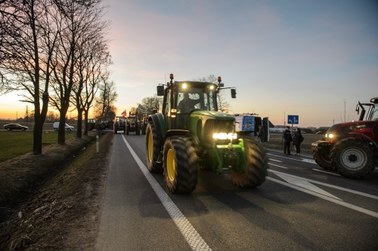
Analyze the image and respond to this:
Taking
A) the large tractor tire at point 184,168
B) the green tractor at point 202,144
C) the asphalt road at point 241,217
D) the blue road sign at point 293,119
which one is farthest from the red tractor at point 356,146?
the blue road sign at point 293,119

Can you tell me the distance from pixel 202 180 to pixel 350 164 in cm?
506

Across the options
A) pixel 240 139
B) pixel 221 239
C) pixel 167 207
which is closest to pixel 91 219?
pixel 167 207

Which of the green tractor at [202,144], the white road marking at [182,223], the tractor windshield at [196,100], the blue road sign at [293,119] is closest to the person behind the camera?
the white road marking at [182,223]

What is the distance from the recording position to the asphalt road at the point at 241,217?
5.29m

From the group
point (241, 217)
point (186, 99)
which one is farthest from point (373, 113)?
point (241, 217)

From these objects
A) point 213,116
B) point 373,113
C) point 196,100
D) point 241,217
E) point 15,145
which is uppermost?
point 196,100

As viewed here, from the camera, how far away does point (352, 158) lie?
11.9m

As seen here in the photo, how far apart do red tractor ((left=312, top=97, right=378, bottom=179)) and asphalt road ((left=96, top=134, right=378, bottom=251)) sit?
122 cm

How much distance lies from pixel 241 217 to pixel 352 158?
22.6 ft

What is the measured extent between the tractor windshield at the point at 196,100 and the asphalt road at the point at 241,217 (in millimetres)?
2131

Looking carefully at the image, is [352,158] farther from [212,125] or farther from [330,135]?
[212,125]

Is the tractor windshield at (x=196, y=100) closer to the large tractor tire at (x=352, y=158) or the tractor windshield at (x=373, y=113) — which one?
the large tractor tire at (x=352, y=158)

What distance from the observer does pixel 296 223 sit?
20.2 ft

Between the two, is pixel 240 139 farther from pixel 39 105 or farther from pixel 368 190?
pixel 39 105
